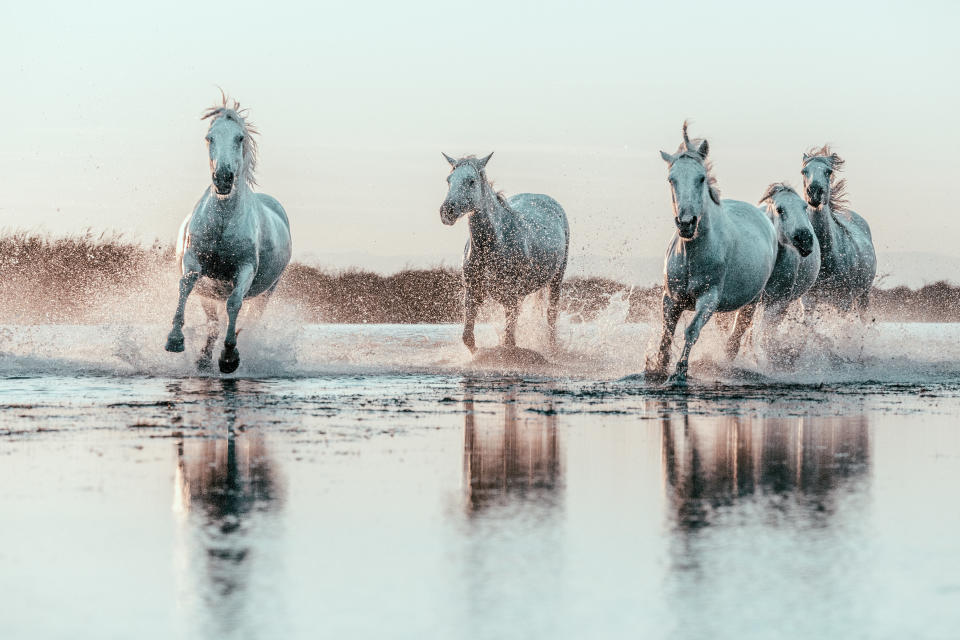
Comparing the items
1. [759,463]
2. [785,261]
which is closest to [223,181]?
[785,261]

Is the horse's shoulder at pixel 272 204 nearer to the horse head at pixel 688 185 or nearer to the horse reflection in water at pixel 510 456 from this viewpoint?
the horse head at pixel 688 185

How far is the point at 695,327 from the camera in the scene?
1180cm

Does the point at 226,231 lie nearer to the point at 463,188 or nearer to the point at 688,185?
the point at 463,188

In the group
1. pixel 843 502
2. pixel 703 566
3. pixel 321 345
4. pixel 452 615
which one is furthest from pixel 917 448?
pixel 321 345

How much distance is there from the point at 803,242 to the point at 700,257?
8.41ft

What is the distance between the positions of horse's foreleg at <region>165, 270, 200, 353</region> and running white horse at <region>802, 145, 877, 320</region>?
25.8 ft

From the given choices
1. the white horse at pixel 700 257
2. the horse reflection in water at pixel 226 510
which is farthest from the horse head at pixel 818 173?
the horse reflection in water at pixel 226 510

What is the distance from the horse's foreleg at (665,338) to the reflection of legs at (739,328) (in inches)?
102

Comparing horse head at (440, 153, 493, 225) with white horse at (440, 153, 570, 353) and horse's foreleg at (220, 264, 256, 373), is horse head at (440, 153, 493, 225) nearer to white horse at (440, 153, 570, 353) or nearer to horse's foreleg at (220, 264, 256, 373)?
white horse at (440, 153, 570, 353)

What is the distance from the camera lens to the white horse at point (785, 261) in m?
14.1

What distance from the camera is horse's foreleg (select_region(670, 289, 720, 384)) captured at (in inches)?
462

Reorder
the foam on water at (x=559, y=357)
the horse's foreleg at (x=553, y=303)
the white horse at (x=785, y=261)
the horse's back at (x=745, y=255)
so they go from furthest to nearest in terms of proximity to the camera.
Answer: the horse's foreleg at (x=553, y=303) → the white horse at (x=785, y=261) → the foam on water at (x=559, y=357) → the horse's back at (x=745, y=255)

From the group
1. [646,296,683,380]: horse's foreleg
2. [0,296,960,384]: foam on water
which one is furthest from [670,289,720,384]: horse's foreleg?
[0,296,960,384]: foam on water

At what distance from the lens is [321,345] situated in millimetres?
20750
